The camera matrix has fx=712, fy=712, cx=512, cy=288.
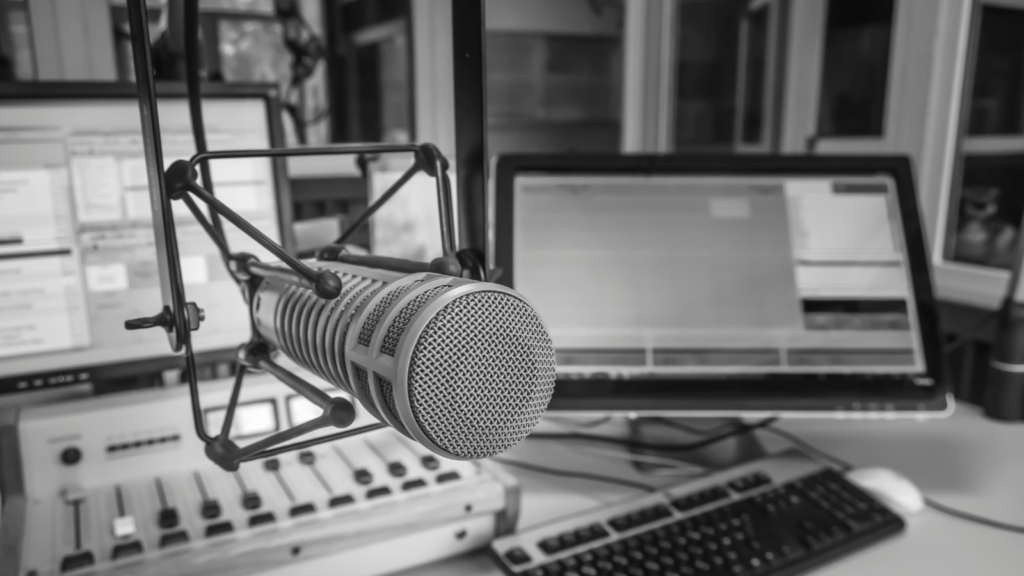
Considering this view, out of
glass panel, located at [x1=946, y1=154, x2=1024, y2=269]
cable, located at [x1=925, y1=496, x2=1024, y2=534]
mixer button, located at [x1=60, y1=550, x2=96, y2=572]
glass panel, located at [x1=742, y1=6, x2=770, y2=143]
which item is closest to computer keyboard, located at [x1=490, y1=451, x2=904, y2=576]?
cable, located at [x1=925, y1=496, x2=1024, y2=534]

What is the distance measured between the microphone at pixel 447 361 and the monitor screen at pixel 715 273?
1.87 ft

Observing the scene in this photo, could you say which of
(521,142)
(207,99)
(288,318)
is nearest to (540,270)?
(207,99)

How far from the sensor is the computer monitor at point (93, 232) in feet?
2.25

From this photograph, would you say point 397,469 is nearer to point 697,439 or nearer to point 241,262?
point 241,262

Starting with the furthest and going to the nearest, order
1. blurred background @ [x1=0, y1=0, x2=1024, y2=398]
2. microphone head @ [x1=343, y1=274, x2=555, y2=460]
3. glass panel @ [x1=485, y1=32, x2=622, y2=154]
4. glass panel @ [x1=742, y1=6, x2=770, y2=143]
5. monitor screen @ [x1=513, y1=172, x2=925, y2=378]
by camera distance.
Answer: glass panel @ [x1=485, y1=32, x2=622, y2=154] < glass panel @ [x1=742, y1=6, x2=770, y2=143] < blurred background @ [x1=0, y1=0, x2=1024, y2=398] < monitor screen @ [x1=513, y1=172, x2=925, y2=378] < microphone head @ [x1=343, y1=274, x2=555, y2=460]

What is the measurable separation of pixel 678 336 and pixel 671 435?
209 millimetres

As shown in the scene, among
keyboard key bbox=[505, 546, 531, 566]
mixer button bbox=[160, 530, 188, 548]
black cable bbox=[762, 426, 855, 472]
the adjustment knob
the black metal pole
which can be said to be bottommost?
black cable bbox=[762, 426, 855, 472]

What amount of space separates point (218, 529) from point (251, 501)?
0.14ft

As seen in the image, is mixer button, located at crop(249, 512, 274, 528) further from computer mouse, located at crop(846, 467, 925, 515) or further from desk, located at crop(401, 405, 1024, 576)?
computer mouse, located at crop(846, 467, 925, 515)

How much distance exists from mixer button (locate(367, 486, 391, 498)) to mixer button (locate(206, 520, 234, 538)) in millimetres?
119

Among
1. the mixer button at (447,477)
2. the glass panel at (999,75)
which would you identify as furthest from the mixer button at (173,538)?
the glass panel at (999,75)

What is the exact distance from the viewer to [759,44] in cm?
195

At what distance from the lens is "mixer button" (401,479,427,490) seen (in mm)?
663

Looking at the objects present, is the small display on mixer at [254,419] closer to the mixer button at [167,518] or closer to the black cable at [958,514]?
the mixer button at [167,518]
